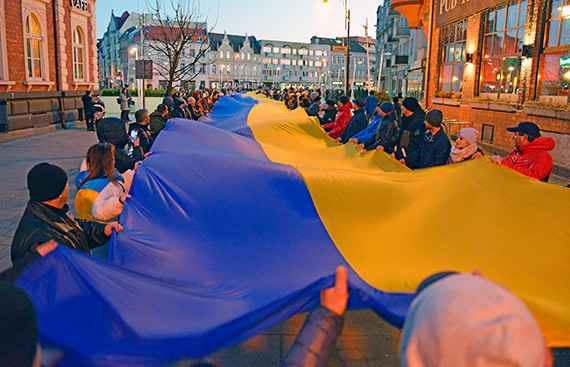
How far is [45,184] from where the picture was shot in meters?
3.28

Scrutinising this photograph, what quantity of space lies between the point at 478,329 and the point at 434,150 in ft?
20.1

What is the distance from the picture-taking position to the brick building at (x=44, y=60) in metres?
18.6

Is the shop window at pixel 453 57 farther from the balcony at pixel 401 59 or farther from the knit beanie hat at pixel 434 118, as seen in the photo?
the balcony at pixel 401 59

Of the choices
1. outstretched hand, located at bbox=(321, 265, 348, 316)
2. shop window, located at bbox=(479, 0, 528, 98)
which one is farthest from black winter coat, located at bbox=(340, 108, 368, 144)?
outstretched hand, located at bbox=(321, 265, 348, 316)

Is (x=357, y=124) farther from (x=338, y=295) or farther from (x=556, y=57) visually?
(x=338, y=295)

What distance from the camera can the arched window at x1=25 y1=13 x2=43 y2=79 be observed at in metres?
20.7

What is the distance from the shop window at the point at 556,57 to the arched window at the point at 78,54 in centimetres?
2135

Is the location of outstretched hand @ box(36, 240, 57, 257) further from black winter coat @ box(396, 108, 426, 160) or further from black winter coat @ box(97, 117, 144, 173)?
black winter coat @ box(396, 108, 426, 160)

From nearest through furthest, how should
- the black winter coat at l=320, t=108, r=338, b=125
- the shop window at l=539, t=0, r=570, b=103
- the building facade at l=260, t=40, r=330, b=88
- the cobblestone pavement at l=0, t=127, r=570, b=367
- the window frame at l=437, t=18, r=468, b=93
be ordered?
the cobblestone pavement at l=0, t=127, r=570, b=367 < the shop window at l=539, t=0, r=570, b=103 < the black winter coat at l=320, t=108, r=338, b=125 < the window frame at l=437, t=18, r=468, b=93 < the building facade at l=260, t=40, r=330, b=88

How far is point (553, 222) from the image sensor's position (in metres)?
4.21

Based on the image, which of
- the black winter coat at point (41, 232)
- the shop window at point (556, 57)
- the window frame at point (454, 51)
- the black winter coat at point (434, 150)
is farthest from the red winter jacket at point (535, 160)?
the window frame at point (454, 51)

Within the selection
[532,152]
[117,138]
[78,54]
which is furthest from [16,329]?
[78,54]

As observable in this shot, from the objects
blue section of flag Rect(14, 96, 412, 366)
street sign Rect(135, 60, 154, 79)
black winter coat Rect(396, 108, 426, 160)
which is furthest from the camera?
street sign Rect(135, 60, 154, 79)

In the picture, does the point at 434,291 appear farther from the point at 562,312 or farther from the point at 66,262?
the point at 562,312
